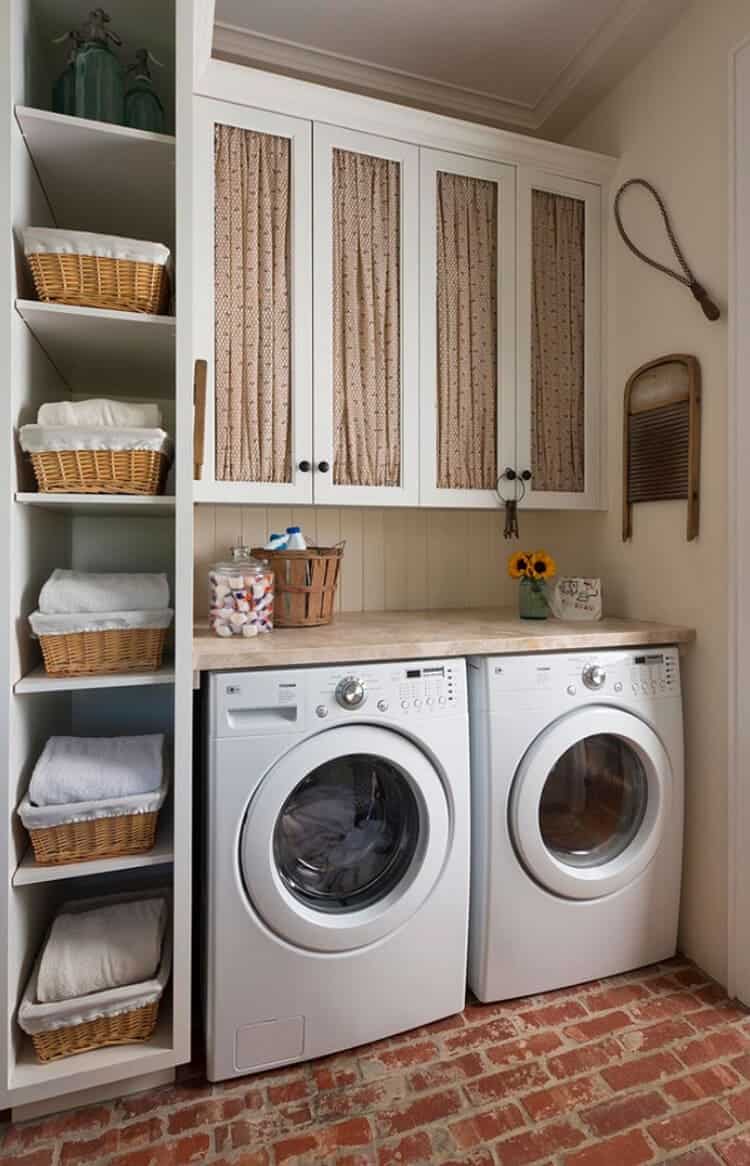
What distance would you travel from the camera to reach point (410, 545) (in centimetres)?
234

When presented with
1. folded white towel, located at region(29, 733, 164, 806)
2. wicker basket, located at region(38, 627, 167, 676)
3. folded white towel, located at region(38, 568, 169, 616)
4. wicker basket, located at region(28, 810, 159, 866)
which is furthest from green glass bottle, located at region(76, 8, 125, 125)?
wicker basket, located at region(28, 810, 159, 866)

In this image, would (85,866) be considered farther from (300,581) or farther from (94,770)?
(300,581)

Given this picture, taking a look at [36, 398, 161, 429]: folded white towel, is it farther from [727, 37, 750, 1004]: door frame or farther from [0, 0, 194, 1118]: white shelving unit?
[727, 37, 750, 1004]: door frame

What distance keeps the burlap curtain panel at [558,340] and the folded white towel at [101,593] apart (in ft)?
4.28

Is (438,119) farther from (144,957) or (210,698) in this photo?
(144,957)

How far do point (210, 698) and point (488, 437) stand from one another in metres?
1.23

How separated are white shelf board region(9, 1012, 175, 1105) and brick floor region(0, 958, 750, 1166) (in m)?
0.08

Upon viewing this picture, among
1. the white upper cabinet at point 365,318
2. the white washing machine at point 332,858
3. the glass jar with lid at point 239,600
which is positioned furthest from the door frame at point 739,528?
the glass jar with lid at point 239,600

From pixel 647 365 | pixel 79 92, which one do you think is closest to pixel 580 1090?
pixel 647 365

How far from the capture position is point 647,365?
203 centimetres

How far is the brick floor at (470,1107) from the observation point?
1.28m

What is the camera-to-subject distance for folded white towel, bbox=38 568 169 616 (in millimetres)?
1358

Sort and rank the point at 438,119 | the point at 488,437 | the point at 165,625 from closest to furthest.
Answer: the point at 165,625
the point at 438,119
the point at 488,437

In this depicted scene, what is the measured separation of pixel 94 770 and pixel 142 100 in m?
1.51
